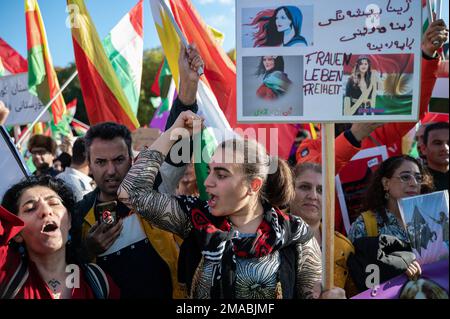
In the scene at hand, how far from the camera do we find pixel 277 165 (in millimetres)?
2754

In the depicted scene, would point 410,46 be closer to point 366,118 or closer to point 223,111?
point 366,118

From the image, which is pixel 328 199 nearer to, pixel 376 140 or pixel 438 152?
pixel 376 140

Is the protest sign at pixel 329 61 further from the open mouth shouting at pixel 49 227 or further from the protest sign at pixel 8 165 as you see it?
the protest sign at pixel 8 165

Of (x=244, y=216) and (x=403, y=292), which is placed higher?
(x=244, y=216)

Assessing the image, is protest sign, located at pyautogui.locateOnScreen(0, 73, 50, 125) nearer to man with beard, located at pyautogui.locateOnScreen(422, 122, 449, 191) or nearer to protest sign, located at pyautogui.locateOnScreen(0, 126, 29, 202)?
protest sign, located at pyautogui.locateOnScreen(0, 126, 29, 202)

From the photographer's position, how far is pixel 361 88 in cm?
270

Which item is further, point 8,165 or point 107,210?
point 8,165

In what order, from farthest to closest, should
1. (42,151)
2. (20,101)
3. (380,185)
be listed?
(20,101), (42,151), (380,185)

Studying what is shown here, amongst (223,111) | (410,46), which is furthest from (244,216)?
(223,111)

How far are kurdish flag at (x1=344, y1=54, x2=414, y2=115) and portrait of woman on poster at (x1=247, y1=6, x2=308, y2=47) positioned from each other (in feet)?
0.91

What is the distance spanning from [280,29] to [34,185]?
4.17 ft

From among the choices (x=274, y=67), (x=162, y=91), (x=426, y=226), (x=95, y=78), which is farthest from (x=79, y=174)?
(x=162, y=91)

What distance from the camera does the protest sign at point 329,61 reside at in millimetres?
2656

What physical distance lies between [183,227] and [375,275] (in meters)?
0.90
